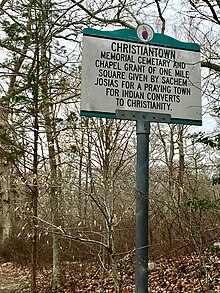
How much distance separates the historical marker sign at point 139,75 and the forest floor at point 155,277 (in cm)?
302

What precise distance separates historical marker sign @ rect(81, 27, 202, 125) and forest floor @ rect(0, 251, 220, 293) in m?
3.02

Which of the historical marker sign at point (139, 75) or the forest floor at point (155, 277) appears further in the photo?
the forest floor at point (155, 277)

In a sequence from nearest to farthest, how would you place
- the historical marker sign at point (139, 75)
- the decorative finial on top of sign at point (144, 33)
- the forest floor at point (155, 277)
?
the historical marker sign at point (139, 75) → the decorative finial on top of sign at point (144, 33) → the forest floor at point (155, 277)

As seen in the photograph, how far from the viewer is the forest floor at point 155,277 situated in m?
6.41

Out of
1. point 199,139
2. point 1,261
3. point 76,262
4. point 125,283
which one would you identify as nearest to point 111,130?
point 199,139

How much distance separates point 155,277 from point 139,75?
5235mm

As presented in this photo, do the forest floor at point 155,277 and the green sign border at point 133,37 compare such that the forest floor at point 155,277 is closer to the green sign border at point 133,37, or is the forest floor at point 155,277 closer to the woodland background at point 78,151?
the woodland background at point 78,151

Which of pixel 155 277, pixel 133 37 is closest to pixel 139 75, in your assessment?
pixel 133 37

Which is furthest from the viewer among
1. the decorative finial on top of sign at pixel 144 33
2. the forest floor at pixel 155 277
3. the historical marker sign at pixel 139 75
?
the forest floor at pixel 155 277

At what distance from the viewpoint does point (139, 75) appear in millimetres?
3182

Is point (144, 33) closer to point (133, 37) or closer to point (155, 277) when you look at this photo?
point (133, 37)

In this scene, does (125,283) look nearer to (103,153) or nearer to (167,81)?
(103,153)

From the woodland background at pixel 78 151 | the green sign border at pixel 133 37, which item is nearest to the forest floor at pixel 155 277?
the woodland background at pixel 78 151

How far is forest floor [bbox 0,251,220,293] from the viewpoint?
6406mm
